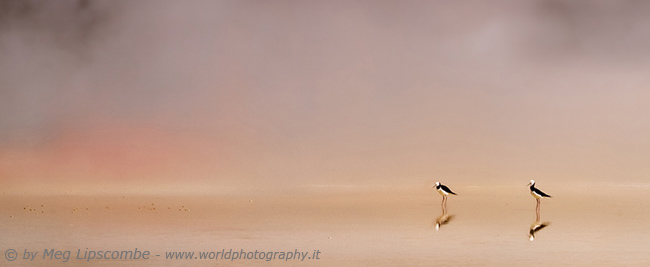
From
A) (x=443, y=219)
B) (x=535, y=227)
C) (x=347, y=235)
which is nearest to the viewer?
(x=347, y=235)

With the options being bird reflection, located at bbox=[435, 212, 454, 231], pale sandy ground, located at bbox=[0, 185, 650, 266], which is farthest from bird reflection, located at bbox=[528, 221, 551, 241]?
bird reflection, located at bbox=[435, 212, 454, 231]

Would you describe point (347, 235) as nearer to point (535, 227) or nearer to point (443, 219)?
point (443, 219)

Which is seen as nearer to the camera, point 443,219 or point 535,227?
point 535,227

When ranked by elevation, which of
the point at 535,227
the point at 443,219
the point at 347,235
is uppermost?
the point at 443,219

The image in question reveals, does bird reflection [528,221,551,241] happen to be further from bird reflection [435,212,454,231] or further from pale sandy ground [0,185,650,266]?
bird reflection [435,212,454,231]

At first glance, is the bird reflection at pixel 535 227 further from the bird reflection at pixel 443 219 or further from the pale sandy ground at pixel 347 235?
the bird reflection at pixel 443 219

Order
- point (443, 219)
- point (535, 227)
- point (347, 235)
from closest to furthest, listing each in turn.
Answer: point (347, 235) → point (535, 227) → point (443, 219)

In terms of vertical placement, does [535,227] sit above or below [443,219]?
below

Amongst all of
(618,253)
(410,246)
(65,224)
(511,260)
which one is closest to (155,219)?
(65,224)

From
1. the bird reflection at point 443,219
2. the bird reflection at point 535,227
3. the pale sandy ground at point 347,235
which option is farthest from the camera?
the bird reflection at point 443,219

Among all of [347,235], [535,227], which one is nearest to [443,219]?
[535,227]

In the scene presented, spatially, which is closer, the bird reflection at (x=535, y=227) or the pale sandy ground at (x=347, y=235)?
the pale sandy ground at (x=347, y=235)

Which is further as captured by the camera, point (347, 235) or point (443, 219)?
point (443, 219)

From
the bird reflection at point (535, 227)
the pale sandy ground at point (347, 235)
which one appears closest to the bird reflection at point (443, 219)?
the pale sandy ground at point (347, 235)
